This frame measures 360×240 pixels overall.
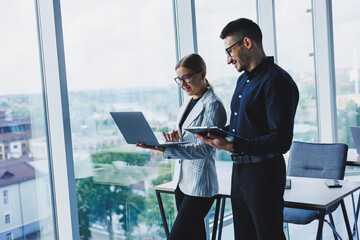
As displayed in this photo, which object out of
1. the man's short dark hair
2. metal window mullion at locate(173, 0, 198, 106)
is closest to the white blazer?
the man's short dark hair

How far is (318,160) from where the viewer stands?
3.35 metres

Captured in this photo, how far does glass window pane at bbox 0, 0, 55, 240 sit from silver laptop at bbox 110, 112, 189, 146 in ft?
2.51

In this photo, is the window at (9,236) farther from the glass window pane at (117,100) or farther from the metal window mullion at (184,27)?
the metal window mullion at (184,27)

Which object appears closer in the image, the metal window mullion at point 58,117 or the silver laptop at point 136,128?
the silver laptop at point 136,128

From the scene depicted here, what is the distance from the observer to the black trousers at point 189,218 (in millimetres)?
2264

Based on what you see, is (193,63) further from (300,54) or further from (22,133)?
(300,54)

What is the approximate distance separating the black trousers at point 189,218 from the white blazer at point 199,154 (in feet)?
0.16

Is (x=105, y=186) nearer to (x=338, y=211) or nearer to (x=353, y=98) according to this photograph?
(x=338, y=211)

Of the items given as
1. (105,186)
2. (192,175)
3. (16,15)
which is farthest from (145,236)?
(16,15)

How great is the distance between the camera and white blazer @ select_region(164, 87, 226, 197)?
2242mm

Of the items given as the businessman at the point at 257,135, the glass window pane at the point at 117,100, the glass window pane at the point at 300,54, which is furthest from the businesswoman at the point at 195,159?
the glass window pane at the point at 300,54

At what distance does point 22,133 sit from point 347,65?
513 cm

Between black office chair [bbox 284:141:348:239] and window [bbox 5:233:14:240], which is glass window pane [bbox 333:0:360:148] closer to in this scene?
black office chair [bbox 284:141:348:239]

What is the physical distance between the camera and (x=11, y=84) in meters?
2.56
